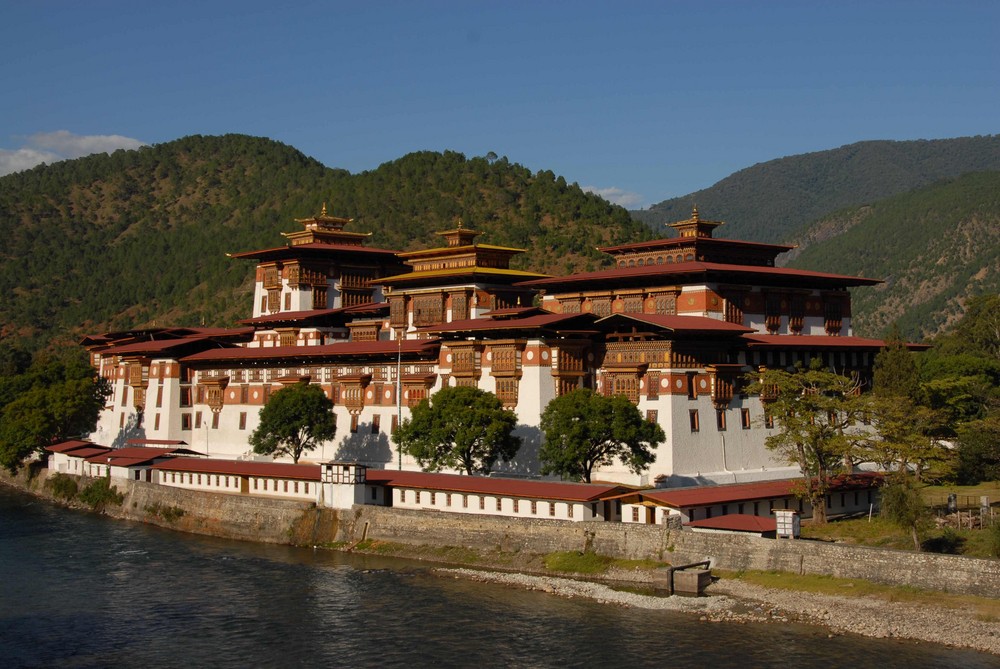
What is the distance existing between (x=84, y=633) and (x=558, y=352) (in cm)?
3450

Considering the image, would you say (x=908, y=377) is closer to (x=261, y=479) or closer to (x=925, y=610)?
(x=925, y=610)

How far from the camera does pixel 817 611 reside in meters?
55.2

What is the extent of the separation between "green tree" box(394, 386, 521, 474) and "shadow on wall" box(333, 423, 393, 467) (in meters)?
10.6

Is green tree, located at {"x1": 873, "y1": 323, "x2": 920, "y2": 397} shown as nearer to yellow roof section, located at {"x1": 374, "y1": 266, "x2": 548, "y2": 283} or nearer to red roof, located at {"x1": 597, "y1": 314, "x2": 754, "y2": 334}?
red roof, located at {"x1": 597, "y1": 314, "x2": 754, "y2": 334}

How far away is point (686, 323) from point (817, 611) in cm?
2748

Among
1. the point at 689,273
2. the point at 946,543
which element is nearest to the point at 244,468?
the point at 689,273

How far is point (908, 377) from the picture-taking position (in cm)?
8588

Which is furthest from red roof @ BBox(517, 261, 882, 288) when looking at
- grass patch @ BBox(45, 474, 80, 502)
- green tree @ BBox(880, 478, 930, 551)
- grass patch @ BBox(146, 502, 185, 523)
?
grass patch @ BBox(45, 474, 80, 502)

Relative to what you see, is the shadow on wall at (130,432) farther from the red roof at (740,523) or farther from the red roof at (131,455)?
the red roof at (740,523)

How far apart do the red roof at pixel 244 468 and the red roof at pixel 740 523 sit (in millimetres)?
27284

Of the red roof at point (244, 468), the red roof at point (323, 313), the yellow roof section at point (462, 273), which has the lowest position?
the red roof at point (244, 468)

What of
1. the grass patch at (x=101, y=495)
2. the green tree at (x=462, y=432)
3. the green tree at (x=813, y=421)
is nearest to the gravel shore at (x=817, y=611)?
the green tree at (x=813, y=421)

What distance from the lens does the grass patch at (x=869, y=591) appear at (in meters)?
52.6

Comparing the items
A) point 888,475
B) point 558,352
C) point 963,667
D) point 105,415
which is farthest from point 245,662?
point 105,415
